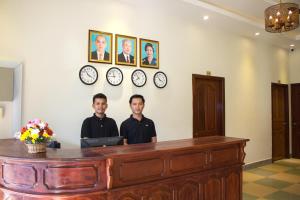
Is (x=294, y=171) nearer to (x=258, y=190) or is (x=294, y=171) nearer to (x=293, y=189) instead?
(x=293, y=189)

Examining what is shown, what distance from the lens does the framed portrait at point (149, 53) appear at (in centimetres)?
440

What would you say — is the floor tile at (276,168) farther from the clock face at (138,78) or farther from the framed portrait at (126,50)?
the framed portrait at (126,50)

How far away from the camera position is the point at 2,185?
206 centimetres

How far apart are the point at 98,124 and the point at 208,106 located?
2905mm

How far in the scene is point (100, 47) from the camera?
3955 millimetres

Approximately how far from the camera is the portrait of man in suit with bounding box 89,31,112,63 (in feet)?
12.7

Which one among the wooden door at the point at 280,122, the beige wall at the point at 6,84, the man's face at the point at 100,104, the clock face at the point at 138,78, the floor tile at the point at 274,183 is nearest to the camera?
the beige wall at the point at 6,84

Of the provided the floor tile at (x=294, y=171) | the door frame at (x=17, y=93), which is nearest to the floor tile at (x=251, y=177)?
the floor tile at (x=294, y=171)

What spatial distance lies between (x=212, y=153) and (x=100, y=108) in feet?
4.93

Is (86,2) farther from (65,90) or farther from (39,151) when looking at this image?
(39,151)

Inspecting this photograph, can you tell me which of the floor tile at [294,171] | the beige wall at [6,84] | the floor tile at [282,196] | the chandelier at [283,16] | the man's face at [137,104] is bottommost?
the floor tile at [282,196]

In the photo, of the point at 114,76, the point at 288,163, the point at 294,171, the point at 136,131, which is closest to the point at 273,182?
the point at 294,171

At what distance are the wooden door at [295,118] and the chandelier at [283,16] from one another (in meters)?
4.61

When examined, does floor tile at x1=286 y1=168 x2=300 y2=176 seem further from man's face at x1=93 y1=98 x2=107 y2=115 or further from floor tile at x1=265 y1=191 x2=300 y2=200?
man's face at x1=93 y1=98 x2=107 y2=115
